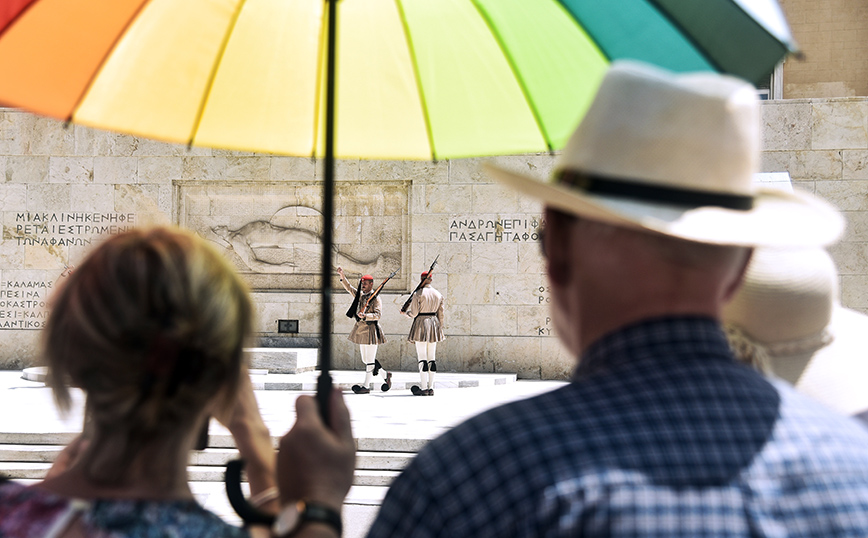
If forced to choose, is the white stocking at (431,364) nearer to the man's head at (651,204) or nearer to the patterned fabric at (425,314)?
the patterned fabric at (425,314)

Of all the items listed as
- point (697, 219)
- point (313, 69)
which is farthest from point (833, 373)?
point (313, 69)

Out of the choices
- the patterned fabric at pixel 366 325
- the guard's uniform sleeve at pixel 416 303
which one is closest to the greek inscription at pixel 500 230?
the guard's uniform sleeve at pixel 416 303

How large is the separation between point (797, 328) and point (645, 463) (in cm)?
94

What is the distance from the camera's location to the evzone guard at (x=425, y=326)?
12688 mm

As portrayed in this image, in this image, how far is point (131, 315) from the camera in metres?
1.16

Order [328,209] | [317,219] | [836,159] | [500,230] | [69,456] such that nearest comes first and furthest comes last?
[69,456] < [328,209] < [836,159] < [500,230] < [317,219]

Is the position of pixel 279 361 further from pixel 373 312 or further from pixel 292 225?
pixel 292 225

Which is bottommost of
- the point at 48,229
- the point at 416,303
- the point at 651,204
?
the point at 416,303

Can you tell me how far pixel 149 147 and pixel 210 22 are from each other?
14.6 meters

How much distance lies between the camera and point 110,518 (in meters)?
1.17

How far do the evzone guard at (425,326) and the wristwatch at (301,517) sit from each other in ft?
37.3

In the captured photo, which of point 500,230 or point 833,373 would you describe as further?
point 500,230

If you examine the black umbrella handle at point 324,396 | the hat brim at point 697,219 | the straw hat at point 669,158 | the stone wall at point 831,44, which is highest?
the stone wall at point 831,44

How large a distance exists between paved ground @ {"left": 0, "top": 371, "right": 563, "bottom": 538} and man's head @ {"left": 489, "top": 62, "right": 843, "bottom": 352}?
4.53 m
